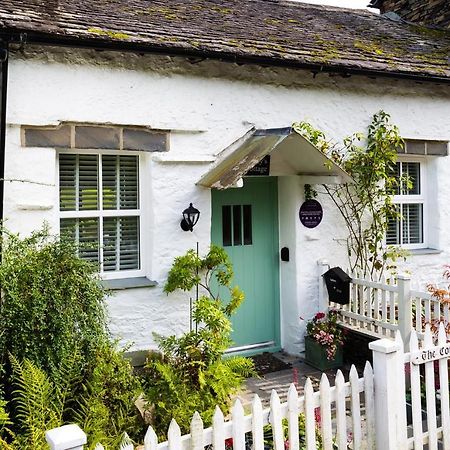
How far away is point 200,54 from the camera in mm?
5594

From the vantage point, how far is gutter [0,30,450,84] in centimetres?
491

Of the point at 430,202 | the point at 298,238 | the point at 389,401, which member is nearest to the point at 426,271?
the point at 430,202

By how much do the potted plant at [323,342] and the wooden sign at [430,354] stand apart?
226cm

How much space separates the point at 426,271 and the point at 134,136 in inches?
184

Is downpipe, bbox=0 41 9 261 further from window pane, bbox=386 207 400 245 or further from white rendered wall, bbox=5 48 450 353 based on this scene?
window pane, bbox=386 207 400 245

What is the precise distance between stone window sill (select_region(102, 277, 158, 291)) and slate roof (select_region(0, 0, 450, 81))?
247cm

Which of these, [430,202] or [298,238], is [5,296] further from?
[430,202]

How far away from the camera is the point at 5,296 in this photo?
12.0 feet

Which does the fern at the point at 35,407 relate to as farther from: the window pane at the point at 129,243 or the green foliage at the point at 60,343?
the window pane at the point at 129,243

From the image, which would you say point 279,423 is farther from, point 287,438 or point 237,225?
point 237,225

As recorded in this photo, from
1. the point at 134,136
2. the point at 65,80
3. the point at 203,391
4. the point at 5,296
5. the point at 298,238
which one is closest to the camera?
the point at 5,296

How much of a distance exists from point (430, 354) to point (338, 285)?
262 centimetres

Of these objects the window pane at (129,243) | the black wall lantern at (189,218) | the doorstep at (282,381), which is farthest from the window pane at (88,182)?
the doorstep at (282,381)

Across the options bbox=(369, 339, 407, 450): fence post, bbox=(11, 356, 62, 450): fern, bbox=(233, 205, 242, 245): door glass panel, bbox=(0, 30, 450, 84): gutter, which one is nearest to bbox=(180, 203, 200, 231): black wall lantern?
bbox=(233, 205, 242, 245): door glass panel
